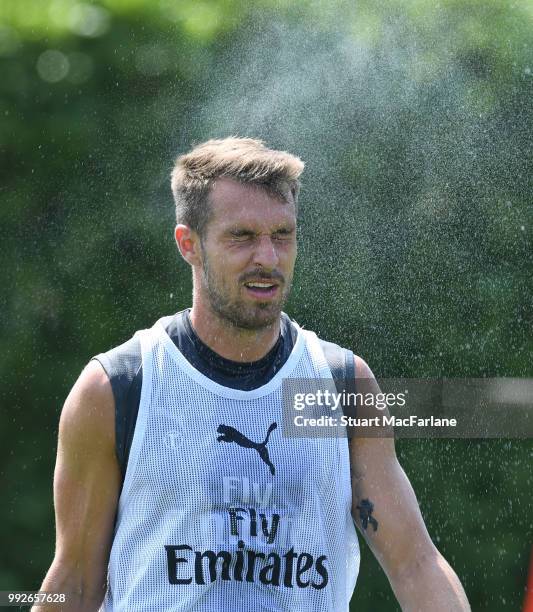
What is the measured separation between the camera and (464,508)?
5.16 meters

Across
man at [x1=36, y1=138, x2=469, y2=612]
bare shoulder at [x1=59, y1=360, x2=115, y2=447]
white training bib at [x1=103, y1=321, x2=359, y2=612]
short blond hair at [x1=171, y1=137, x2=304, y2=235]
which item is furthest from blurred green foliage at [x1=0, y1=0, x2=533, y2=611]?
bare shoulder at [x1=59, y1=360, x2=115, y2=447]

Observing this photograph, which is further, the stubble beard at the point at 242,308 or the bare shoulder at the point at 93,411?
the stubble beard at the point at 242,308

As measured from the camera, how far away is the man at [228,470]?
3283mm

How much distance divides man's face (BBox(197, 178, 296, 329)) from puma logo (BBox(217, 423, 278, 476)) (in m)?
0.28

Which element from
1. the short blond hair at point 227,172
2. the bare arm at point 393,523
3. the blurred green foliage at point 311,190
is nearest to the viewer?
the bare arm at point 393,523

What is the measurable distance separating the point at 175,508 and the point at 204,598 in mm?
232

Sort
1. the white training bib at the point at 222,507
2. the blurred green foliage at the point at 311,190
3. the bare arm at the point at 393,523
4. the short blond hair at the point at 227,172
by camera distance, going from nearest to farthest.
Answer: the white training bib at the point at 222,507
the bare arm at the point at 393,523
the short blond hair at the point at 227,172
the blurred green foliage at the point at 311,190

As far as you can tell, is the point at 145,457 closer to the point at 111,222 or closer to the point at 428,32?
the point at 111,222

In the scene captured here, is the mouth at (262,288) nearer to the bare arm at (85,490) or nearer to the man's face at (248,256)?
the man's face at (248,256)

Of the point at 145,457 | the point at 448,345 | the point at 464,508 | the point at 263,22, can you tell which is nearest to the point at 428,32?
the point at 263,22

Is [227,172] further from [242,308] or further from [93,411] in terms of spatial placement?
[93,411]

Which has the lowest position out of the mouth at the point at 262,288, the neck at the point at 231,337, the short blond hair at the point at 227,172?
the neck at the point at 231,337

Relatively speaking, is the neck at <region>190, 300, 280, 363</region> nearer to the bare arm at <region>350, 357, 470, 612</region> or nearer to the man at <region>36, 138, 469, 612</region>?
the man at <region>36, 138, 469, 612</region>

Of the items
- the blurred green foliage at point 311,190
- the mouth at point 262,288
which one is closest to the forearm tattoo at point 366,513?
the mouth at point 262,288
